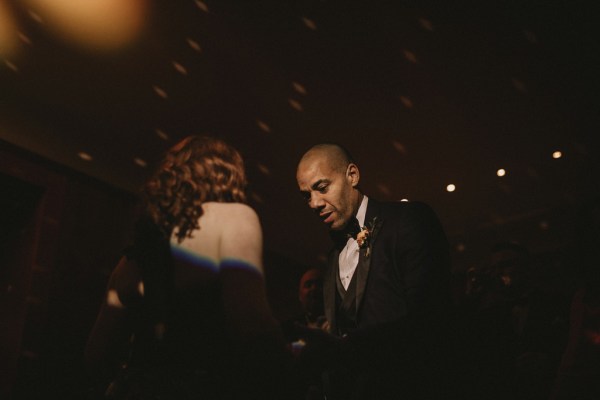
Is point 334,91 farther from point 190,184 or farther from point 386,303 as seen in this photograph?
point 190,184

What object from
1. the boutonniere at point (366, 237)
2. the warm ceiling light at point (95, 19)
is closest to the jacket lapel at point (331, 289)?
the boutonniere at point (366, 237)

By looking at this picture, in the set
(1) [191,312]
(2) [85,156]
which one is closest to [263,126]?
(2) [85,156]

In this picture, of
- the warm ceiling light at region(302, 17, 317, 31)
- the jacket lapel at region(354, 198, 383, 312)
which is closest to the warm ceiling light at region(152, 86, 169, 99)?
the warm ceiling light at region(302, 17, 317, 31)

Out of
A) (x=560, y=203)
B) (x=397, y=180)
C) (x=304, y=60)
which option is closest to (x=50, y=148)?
(x=304, y=60)

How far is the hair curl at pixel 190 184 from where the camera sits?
145 cm

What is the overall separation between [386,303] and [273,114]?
2359 millimetres

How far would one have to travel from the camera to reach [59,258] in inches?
171

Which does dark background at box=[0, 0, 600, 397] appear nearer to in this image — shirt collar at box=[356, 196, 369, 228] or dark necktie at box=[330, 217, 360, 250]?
shirt collar at box=[356, 196, 369, 228]

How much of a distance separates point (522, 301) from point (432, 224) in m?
1.75

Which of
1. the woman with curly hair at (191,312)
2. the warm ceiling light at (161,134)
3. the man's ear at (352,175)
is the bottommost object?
the woman with curly hair at (191,312)

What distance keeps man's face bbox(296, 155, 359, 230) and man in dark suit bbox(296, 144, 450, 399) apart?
4 centimetres

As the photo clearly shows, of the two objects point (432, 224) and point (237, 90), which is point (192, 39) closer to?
point (237, 90)

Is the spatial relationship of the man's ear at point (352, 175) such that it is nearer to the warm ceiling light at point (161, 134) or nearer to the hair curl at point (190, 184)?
the hair curl at point (190, 184)

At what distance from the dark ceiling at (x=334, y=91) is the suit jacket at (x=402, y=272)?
1.44 m
